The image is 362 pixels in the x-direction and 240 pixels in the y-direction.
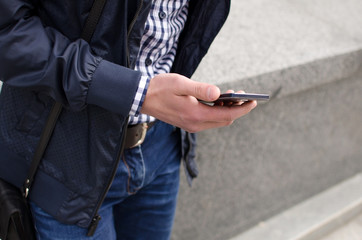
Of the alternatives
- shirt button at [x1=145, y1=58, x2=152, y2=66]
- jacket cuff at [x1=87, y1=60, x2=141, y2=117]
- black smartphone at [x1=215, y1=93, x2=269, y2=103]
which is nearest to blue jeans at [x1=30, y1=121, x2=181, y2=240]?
shirt button at [x1=145, y1=58, x2=152, y2=66]

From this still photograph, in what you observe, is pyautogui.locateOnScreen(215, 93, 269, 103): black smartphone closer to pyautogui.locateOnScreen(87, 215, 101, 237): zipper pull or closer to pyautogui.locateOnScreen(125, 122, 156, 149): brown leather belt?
pyautogui.locateOnScreen(125, 122, 156, 149): brown leather belt

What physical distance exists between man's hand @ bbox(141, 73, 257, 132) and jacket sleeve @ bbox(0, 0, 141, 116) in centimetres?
5

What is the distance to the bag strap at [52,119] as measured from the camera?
1.16m

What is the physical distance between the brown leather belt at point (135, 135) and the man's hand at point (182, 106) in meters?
0.23

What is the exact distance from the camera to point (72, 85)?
112 centimetres

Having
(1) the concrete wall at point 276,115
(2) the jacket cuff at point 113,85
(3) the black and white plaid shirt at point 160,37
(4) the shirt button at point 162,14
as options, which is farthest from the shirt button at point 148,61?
(1) the concrete wall at point 276,115

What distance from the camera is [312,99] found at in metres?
2.79

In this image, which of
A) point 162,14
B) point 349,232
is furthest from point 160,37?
point 349,232

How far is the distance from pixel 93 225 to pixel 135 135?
299mm

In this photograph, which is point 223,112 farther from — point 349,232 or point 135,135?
point 349,232

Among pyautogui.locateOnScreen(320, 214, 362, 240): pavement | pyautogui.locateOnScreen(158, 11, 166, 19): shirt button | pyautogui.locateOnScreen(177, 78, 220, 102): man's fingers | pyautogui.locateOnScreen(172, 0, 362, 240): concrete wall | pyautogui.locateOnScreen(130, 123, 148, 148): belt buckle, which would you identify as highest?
pyautogui.locateOnScreen(177, 78, 220, 102): man's fingers

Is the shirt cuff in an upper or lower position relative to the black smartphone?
lower

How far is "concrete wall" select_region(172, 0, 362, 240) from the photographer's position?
2373 mm

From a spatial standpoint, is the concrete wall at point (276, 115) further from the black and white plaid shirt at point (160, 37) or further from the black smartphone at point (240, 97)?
the black smartphone at point (240, 97)
